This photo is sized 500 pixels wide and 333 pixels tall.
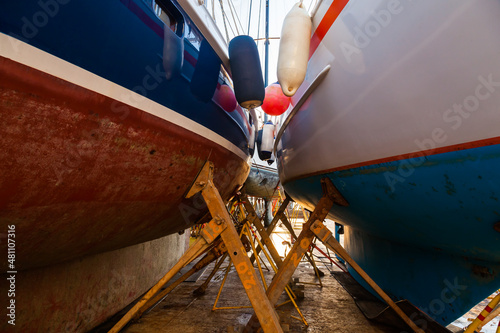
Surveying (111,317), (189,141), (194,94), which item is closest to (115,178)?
(189,141)

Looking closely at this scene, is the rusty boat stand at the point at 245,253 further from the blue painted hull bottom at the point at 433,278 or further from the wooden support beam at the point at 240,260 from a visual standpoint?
the blue painted hull bottom at the point at 433,278

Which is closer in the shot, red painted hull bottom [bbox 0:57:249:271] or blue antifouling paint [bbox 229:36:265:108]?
red painted hull bottom [bbox 0:57:249:271]

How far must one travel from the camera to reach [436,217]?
1.31 metres

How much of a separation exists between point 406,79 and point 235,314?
2.56m

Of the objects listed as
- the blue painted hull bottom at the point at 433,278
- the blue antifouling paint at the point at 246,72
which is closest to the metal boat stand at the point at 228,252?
the blue antifouling paint at the point at 246,72

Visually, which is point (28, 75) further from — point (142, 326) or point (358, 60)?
point (142, 326)

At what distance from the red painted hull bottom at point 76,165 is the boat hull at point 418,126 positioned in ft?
3.34

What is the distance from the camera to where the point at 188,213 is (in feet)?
6.77

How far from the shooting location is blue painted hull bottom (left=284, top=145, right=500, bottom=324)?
1030mm

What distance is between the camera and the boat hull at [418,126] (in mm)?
900

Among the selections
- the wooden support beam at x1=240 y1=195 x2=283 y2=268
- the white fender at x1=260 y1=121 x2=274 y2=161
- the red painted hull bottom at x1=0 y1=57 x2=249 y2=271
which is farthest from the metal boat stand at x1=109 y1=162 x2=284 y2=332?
the white fender at x1=260 y1=121 x2=274 y2=161

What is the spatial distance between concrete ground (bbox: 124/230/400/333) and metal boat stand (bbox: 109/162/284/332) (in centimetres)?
66

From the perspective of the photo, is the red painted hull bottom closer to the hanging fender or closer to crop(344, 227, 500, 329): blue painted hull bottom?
crop(344, 227, 500, 329): blue painted hull bottom

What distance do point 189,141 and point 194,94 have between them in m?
0.30
